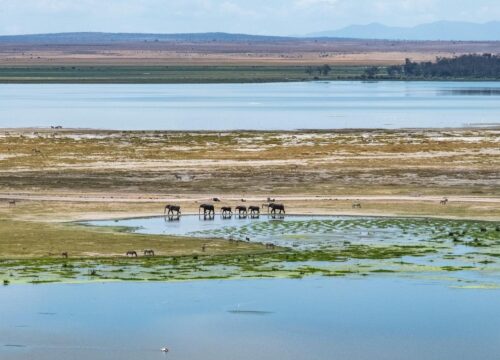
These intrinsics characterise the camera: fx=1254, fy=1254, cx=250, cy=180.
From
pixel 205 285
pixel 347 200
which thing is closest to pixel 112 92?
pixel 347 200

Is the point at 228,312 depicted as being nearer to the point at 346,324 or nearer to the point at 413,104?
the point at 346,324

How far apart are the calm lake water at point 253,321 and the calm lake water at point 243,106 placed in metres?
59.0

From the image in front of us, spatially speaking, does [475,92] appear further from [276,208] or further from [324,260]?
[324,260]

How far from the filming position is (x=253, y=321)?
94.4 feet

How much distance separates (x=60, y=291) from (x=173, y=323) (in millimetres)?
4087

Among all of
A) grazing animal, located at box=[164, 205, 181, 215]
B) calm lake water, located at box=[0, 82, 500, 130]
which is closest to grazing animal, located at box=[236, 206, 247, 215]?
grazing animal, located at box=[164, 205, 181, 215]

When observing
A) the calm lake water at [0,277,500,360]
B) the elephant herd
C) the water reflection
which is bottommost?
the calm lake water at [0,277,500,360]

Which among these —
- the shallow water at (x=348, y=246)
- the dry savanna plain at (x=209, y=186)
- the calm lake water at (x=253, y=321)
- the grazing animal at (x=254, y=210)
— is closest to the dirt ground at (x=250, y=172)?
the dry savanna plain at (x=209, y=186)

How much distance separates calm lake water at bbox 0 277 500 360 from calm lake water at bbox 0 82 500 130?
5900 centimetres

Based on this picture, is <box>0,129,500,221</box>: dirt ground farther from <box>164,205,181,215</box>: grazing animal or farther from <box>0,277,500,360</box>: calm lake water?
<box>0,277,500,360</box>: calm lake water

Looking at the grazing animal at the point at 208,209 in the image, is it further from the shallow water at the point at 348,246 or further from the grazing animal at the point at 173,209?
the grazing animal at the point at 173,209

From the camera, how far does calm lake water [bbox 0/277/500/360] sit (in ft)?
86.0

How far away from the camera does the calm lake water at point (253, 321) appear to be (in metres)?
26.2

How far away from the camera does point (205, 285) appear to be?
1264 inches
